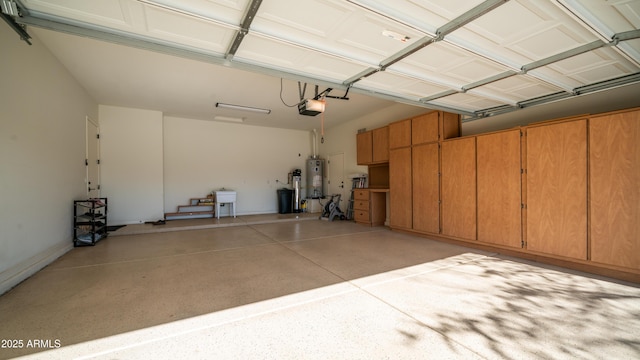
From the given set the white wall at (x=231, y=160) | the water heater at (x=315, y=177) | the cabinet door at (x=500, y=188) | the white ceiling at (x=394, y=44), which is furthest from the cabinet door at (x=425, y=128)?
the white wall at (x=231, y=160)

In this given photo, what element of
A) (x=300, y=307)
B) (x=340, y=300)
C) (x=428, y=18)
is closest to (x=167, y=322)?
(x=300, y=307)

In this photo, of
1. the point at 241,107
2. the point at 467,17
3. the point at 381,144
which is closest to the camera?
the point at 467,17

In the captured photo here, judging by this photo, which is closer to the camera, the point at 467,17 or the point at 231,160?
the point at 467,17

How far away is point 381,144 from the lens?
6.69m

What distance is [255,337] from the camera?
1914 mm

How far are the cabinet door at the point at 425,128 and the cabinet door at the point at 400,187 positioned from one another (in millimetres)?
338

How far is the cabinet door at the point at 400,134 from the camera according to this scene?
579 cm

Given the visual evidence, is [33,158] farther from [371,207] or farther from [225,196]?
[371,207]

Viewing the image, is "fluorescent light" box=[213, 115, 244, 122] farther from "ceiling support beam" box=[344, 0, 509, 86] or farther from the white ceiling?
"ceiling support beam" box=[344, 0, 509, 86]

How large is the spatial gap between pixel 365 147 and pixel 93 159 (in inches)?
269

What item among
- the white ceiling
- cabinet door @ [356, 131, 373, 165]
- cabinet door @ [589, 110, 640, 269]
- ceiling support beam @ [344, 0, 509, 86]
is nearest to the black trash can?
cabinet door @ [356, 131, 373, 165]

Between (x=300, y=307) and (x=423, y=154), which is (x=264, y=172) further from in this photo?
(x=300, y=307)

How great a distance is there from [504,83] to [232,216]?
7812mm

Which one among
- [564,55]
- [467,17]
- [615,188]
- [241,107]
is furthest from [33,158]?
[615,188]
